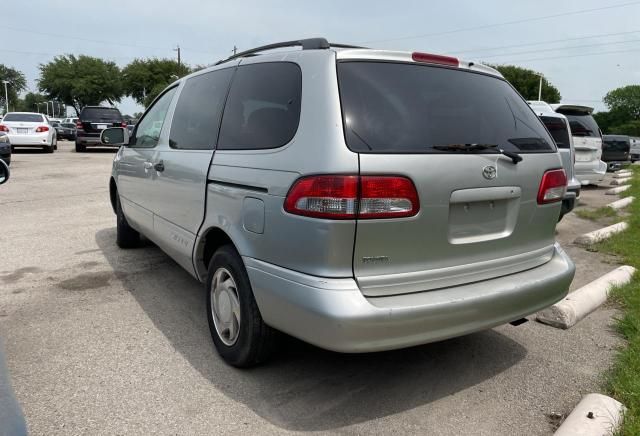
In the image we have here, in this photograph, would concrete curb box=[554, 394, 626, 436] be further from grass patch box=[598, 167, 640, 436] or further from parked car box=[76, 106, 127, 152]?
parked car box=[76, 106, 127, 152]

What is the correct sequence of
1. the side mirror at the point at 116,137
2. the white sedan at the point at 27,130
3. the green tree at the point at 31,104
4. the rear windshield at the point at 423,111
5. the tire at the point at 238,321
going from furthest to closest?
the green tree at the point at 31,104, the white sedan at the point at 27,130, the side mirror at the point at 116,137, the tire at the point at 238,321, the rear windshield at the point at 423,111

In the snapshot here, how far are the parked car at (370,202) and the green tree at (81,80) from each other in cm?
6403

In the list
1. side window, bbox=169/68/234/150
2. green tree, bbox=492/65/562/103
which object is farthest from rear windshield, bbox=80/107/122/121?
green tree, bbox=492/65/562/103

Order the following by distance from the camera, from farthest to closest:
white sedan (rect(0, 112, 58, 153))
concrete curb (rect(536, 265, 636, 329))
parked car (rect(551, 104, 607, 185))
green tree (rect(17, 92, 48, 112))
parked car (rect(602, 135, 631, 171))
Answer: green tree (rect(17, 92, 48, 112)), white sedan (rect(0, 112, 58, 153)), parked car (rect(602, 135, 631, 171)), parked car (rect(551, 104, 607, 185)), concrete curb (rect(536, 265, 636, 329))

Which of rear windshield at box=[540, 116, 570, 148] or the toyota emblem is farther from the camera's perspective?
rear windshield at box=[540, 116, 570, 148]

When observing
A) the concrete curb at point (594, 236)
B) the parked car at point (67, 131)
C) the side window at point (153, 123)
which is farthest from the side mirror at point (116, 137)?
the parked car at point (67, 131)

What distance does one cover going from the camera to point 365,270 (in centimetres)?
240

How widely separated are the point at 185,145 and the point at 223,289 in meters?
1.18

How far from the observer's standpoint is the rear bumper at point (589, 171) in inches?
422

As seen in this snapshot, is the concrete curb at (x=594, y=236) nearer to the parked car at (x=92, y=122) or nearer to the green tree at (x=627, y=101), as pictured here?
the parked car at (x=92, y=122)

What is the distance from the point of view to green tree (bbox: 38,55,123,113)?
5994cm

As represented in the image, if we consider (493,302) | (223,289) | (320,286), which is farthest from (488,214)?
(223,289)

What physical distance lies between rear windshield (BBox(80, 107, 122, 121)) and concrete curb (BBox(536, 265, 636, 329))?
65.8 feet

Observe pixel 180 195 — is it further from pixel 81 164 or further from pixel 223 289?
pixel 81 164
